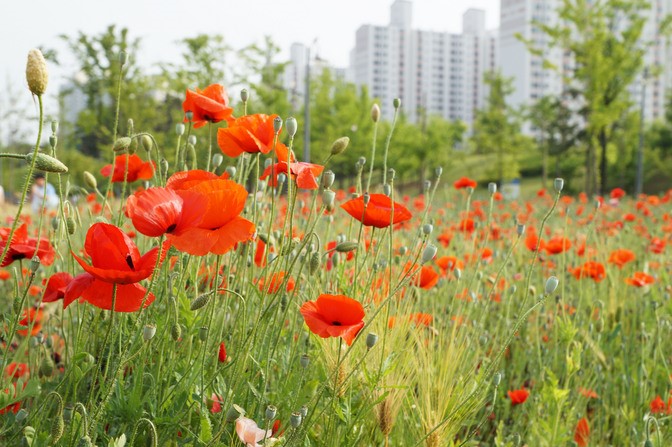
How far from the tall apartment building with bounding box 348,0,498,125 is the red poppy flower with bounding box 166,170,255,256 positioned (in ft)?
357

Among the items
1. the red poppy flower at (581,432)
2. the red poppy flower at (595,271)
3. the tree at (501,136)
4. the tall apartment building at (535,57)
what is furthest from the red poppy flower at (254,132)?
the tall apartment building at (535,57)

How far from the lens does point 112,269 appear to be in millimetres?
1001

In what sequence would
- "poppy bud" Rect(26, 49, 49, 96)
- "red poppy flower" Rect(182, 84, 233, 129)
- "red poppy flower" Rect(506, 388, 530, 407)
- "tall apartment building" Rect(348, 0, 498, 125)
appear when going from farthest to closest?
"tall apartment building" Rect(348, 0, 498, 125) → "red poppy flower" Rect(506, 388, 530, 407) → "red poppy flower" Rect(182, 84, 233, 129) → "poppy bud" Rect(26, 49, 49, 96)

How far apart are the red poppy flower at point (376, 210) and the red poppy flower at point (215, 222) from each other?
0.36 meters

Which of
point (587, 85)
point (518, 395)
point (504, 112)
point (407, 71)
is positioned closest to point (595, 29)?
point (587, 85)

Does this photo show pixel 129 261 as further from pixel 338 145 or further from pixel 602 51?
pixel 602 51

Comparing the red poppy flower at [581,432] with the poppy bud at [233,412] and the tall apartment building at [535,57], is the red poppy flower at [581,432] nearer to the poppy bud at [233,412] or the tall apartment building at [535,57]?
the poppy bud at [233,412]

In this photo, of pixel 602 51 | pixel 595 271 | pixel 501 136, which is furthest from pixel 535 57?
pixel 595 271

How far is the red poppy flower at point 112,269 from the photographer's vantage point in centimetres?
98

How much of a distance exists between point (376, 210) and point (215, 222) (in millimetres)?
445

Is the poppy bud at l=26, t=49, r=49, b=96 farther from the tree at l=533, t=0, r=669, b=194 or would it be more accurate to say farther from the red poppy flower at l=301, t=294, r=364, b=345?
the tree at l=533, t=0, r=669, b=194

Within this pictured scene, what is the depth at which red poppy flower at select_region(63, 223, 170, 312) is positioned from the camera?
0.98m

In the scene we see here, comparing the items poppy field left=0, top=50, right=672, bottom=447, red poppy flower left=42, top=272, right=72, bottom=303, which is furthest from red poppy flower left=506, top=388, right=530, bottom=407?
red poppy flower left=42, top=272, right=72, bottom=303

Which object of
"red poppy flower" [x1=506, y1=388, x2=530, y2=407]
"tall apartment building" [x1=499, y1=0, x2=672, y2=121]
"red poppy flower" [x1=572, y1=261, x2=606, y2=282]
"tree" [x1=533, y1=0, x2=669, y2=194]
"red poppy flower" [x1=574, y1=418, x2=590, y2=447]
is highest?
"tall apartment building" [x1=499, y1=0, x2=672, y2=121]
